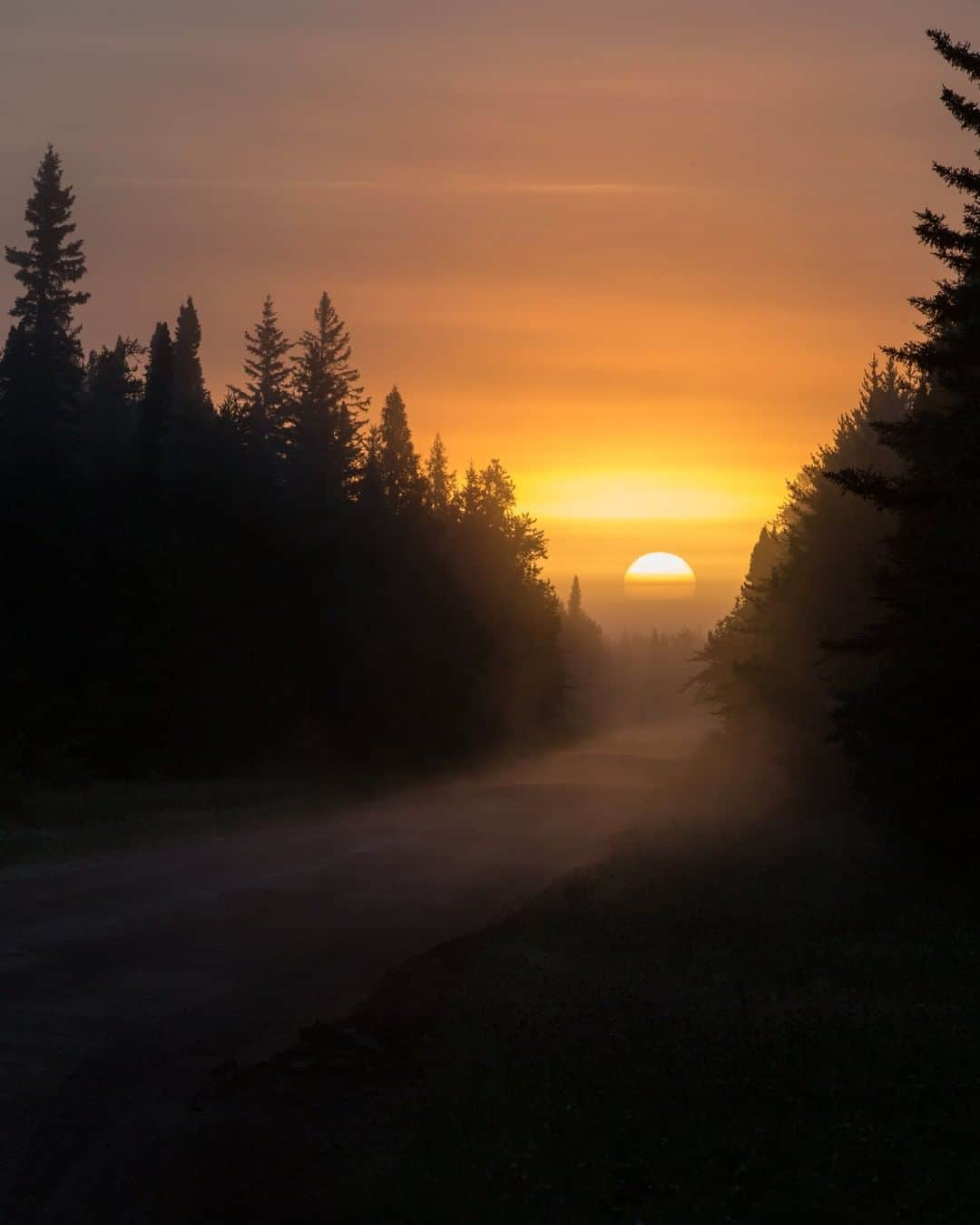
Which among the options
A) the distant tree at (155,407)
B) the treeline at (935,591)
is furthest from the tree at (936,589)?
the distant tree at (155,407)

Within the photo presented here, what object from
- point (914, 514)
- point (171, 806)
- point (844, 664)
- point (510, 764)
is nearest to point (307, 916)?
point (914, 514)

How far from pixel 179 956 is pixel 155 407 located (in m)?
49.5

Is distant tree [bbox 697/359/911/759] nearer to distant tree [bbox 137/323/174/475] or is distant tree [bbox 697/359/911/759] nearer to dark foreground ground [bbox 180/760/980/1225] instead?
dark foreground ground [bbox 180/760/980/1225]

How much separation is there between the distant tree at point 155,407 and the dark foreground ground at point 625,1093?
47.1 m

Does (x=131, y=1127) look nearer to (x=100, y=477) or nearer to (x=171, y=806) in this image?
(x=171, y=806)

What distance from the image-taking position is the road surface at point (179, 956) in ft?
30.1

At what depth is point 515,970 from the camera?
14758 millimetres

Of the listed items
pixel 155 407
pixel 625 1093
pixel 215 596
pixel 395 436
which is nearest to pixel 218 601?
pixel 215 596

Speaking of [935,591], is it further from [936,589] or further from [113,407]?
[113,407]

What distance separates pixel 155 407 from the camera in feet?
205

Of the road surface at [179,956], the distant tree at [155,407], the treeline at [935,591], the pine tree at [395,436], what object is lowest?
the road surface at [179,956]

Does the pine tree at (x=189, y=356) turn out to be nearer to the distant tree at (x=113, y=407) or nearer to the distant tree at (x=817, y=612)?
the distant tree at (x=113, y=407)

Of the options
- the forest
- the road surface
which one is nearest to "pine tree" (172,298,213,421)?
the forest

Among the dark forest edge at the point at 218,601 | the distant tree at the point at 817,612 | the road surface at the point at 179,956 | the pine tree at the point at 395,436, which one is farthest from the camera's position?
the pine tree at the point at 395,436
